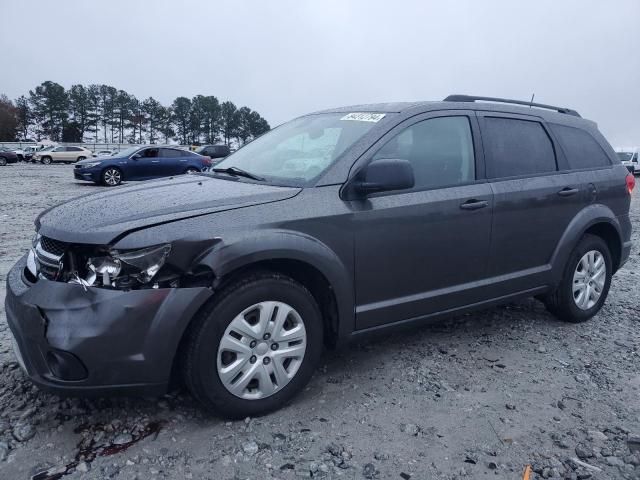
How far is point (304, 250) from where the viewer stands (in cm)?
271

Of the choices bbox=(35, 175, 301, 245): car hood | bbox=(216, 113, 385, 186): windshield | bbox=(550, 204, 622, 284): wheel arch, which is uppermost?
bbox=(216, 113, 385, 186): windshield

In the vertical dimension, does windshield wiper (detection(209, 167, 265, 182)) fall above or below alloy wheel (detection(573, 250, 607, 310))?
above

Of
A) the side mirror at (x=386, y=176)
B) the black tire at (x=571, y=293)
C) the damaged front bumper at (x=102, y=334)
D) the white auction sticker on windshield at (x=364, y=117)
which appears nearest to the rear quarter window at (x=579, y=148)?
the black tire at (x=571, y=293)

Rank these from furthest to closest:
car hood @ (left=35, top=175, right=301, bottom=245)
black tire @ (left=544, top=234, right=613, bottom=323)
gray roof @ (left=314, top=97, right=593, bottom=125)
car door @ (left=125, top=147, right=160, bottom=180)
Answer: car door @ (left=125, top=147, right=160, bottom=180) < black tire @ (left=544, top=234, right=613, bottom=323) < gray roof @ (left=314, top=97, right=593, bottom=125) < car hood @ (left=35, top=175, right=301, bottom=245)

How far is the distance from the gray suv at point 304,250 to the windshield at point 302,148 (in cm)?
2

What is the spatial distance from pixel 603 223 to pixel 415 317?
2.04 meters

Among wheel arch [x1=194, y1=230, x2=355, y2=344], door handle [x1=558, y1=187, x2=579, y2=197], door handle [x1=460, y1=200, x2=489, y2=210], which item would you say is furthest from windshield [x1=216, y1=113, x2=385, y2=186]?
door handle [x1=558, y1=187, x2=579, y2=197]

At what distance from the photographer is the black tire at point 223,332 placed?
2.49 m

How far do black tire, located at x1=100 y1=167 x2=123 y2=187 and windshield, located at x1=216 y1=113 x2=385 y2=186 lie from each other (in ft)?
47.1

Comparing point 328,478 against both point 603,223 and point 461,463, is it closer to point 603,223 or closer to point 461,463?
point 461,463

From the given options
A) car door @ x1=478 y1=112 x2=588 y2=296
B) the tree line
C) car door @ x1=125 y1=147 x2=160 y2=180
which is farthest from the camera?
the tree line

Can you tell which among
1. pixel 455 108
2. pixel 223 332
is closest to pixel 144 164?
pixel 455 108

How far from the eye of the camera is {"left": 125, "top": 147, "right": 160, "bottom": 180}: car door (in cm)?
1745

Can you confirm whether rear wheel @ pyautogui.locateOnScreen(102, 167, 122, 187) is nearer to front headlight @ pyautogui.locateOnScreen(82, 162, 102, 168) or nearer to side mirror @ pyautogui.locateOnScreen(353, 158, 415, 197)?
front headlight @ pyautogui.locateOnScreen(82, 162, 102, 168)
